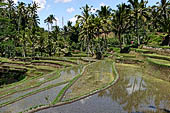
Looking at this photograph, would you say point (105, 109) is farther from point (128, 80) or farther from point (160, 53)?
point (160, 53)

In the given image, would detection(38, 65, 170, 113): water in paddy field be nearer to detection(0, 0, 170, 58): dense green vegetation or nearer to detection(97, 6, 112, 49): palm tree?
detection(0, 0, 170, 58): dense green vegetation

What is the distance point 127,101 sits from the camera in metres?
12.1

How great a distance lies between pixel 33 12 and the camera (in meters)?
64.3

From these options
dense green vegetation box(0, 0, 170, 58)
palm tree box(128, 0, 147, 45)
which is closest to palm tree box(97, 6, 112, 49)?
dense green vegetation box(0, 0, 170, 58)

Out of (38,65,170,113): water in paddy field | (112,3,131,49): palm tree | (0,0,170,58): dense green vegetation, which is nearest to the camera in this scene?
(38,65,170,113): water in paddy field

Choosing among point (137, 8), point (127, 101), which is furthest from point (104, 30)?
point (127, 101)

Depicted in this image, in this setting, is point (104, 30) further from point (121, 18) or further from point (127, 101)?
point (127, 101)

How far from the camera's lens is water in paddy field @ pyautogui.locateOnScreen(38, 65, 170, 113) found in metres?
10.8

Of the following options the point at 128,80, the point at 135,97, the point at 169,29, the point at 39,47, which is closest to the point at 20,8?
the point at 39,47

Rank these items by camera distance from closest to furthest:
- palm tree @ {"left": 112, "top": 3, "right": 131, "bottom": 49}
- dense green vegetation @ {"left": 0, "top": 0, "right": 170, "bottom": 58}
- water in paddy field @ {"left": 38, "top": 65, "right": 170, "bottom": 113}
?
water in paddy field @ {"left": 38, "top": 65, "right": 170, "bottom": 113}
dense green vegetation @ {"left": 0, "top": 0, "right": 170, "bottom": 58}
palm tree @ {"left": 112, "top": 3, "right": 131, "bottom": 49}

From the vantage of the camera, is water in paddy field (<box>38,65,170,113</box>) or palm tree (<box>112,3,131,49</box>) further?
palm tree (<box>112,3,131,49</box>)

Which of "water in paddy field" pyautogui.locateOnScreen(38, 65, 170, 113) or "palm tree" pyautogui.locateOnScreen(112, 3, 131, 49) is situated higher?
"palm tree" pyautogui.locateOnScreen(112, 3, 131, 49)

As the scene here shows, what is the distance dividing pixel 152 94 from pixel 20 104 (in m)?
10.2

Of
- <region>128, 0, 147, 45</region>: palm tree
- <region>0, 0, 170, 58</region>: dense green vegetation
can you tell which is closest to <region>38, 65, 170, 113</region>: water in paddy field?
<region>0, 0, 170, 58</region>: dense green vegetation
